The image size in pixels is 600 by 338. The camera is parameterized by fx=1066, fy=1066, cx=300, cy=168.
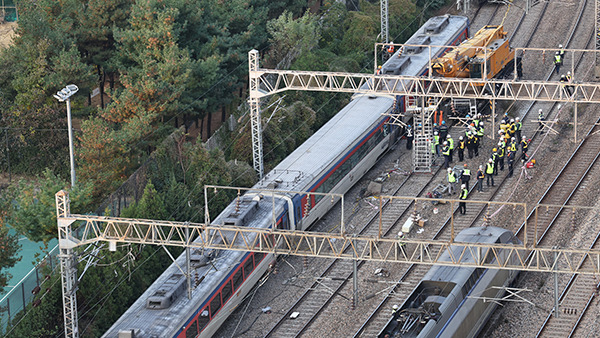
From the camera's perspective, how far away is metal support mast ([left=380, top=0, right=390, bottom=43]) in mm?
64125

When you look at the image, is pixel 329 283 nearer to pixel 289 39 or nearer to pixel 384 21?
pixel 289 39

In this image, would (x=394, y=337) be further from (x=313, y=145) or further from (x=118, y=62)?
(x=118, y=62)

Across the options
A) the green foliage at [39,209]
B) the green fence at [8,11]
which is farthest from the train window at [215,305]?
the green fence at [8,11]

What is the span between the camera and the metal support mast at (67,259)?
124 ft

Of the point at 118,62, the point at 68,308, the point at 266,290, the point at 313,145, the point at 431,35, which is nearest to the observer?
the point at 68,308

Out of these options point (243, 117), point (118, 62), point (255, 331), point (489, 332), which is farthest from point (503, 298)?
point (118, 62)

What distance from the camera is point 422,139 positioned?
53906 millimetres

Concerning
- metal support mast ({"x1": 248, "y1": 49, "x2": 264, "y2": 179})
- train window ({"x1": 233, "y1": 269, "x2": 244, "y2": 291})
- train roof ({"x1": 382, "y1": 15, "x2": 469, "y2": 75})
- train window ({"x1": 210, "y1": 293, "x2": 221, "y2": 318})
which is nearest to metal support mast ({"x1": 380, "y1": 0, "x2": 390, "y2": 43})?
train roof ({"x1": 382, "y1": 15, "x2": 469, "y2": 75})

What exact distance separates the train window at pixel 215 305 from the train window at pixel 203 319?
42 cm

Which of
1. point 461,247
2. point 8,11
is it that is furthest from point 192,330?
point 8,11

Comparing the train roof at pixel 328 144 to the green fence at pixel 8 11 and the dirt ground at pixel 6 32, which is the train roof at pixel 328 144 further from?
the green fence at pixel 8 11

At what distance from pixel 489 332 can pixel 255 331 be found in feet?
30.1

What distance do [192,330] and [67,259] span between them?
17.4 feet

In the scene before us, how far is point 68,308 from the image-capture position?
128 ft
